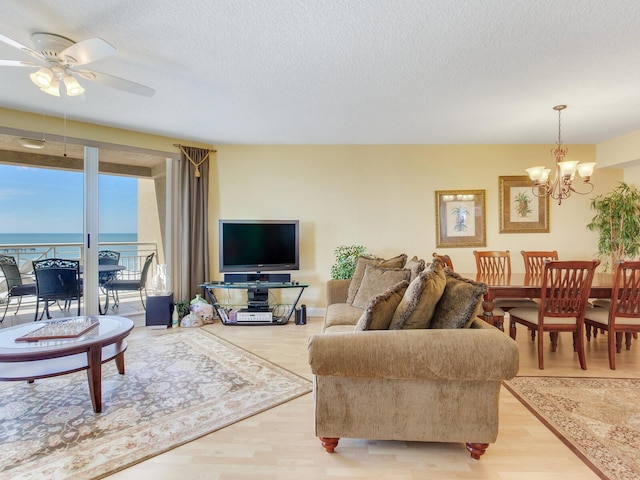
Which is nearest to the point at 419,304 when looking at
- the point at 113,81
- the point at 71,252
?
the point at 113,81

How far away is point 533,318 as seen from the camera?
283 cm

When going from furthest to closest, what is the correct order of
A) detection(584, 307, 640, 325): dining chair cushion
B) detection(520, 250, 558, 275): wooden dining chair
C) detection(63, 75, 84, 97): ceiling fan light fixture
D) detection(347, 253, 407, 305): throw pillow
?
detection(520, 250, 558, 275): wooden dining chair → detection(347, 253, 407, 305): throw pillow → detection(584, 307, 640, 325): dining chair cushion → detection(63, 75, 84, 97): ceiling fan light fixture

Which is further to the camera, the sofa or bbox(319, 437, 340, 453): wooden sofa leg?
bbox(319, 437, 340, 453): wooden sofa leg

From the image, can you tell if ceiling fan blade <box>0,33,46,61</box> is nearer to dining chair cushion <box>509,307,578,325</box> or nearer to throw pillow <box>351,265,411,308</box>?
throw pillow <box>351,265,411,308</box>

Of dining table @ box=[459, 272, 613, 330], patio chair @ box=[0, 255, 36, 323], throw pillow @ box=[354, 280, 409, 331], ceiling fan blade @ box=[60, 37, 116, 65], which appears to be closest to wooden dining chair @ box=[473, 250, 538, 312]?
dining table @ box=[459, 272, 613, 330]

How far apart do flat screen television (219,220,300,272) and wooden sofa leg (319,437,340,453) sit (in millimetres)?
2775

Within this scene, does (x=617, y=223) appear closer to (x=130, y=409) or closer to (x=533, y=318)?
(x=533, y=318)

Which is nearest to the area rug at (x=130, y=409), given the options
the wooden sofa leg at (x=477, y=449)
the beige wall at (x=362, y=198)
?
the wooden sofa leg at (x=477, y=449)

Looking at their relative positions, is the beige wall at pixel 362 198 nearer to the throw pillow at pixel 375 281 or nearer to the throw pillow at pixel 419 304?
the throw pillow at pixel 375 281

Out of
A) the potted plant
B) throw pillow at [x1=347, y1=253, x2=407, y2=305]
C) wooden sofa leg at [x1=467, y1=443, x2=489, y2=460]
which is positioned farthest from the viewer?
the potted plant

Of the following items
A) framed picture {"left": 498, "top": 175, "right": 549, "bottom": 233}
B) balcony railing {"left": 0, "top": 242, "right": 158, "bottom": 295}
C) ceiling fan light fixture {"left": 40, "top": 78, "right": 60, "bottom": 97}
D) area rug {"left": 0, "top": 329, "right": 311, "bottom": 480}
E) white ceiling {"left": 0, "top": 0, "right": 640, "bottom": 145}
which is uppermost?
white ceiling {"left": 0, "top": 0, "right": 640, "bottom": 145}

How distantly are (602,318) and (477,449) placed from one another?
218 centimetres

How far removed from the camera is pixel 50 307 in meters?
3.90

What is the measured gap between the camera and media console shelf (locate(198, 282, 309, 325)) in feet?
13.3
